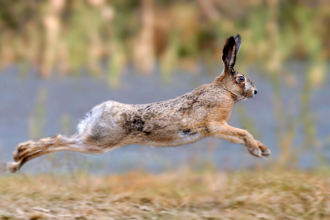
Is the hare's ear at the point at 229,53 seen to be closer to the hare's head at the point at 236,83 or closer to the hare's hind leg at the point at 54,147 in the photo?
the hare's head at the point at 236,83

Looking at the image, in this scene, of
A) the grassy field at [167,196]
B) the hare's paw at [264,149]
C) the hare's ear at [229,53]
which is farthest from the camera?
the grassy field at [167,196]

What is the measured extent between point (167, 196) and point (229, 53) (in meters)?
0.90

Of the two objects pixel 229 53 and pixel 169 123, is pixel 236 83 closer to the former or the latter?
pixel 229 53

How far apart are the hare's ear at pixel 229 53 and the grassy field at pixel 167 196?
70 cm

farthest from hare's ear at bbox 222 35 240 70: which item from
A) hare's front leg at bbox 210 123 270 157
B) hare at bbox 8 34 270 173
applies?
hare's front leg at bbox 210 123 270 157

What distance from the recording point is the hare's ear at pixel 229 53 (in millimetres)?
1574

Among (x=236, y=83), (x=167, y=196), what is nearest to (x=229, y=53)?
(x=236, y=83)

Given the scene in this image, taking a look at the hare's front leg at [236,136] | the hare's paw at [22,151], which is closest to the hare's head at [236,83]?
the hare's front leg at [236,136]

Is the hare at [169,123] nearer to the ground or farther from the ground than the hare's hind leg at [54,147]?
farther from the ground

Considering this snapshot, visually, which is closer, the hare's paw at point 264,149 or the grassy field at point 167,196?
the hare's paw at point 264,149

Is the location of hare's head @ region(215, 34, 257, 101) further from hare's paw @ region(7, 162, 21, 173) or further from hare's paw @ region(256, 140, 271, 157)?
hare's paw @ region(7, 162, 21, 173)

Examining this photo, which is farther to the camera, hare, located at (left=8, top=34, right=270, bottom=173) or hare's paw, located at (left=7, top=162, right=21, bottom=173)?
hare's paw, located at (left=7, top=162, right=21, bottom=173)

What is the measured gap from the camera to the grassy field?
75.1 inches

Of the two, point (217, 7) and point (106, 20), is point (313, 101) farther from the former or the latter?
point (106, 20)
